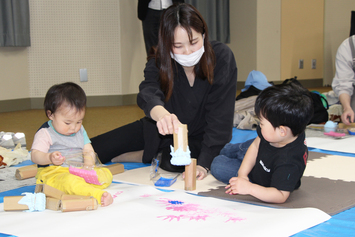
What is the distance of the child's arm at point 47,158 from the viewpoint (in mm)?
1174

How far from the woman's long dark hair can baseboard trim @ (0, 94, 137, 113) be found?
246cm

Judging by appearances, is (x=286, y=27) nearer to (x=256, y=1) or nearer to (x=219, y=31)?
(x=256, y=1)

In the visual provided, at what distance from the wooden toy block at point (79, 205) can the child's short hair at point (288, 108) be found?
551 millimetres

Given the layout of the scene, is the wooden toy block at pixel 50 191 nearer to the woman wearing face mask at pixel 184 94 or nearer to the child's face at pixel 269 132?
the woman wearing face mask at pixel 184 94

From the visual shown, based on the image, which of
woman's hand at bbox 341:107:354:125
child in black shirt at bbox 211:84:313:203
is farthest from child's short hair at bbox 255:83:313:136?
woman's hand at bbox 341:107:354:125

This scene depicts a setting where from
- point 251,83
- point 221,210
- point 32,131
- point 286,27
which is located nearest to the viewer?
point 221,210

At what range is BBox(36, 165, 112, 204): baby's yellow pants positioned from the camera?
3.60 ft

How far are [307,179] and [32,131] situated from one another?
1890mm

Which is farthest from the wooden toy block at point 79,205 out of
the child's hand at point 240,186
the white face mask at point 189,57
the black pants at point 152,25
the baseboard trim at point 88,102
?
the baseboard trim at point 88,102

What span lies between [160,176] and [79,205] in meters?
0.45

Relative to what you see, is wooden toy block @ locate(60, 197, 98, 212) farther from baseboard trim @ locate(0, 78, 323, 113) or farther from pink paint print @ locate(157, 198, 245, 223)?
baseboard trim @ locate(0, 78, 323, 113)

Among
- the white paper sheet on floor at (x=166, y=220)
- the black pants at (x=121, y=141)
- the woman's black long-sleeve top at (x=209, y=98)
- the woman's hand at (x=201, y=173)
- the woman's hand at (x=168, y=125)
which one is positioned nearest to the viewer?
the white paper sheet on floor at (x=166, y=220)

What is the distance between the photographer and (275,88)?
1.06 meters

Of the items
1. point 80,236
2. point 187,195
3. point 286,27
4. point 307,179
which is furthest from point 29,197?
point 286,27
